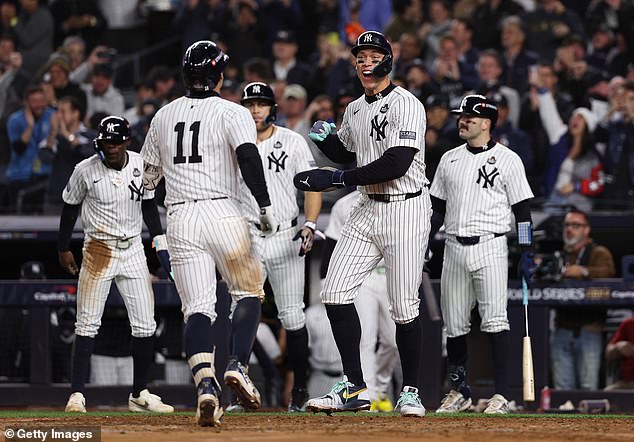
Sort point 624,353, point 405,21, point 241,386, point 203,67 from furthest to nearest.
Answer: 1. point 405,21
2. point 624,353
3. point 203,67
4. point 241,386

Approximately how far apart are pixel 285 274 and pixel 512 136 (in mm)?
3525

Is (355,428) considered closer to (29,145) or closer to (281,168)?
(281,168)

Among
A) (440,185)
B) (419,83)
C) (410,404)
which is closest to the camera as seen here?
(410,404)

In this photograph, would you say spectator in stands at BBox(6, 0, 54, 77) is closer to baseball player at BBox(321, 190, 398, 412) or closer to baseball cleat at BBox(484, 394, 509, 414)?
baseball player at BBox(321, 190, 398, 412)

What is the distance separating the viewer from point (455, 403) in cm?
858

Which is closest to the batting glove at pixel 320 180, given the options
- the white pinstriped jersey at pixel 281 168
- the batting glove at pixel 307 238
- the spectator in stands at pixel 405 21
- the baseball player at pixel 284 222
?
the batting glove at pixel 307 238

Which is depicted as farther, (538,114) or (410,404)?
(538,114)

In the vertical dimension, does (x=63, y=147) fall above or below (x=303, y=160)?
above

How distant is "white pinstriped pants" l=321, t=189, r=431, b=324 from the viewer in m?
7.01

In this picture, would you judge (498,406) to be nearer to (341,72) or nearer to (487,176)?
(487,176)

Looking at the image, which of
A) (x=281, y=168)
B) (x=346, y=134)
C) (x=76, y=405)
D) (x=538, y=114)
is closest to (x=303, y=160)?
(x=281, y=168)

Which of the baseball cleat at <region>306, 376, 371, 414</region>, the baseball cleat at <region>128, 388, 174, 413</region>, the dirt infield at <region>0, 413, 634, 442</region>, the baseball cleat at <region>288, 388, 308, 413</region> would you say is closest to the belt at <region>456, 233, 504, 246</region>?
the dirt infield at <region>0, 413, 634, 442</region>

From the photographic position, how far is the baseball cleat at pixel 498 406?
8336mm

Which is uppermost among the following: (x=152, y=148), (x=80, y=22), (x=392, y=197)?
(x=80, y=22)
